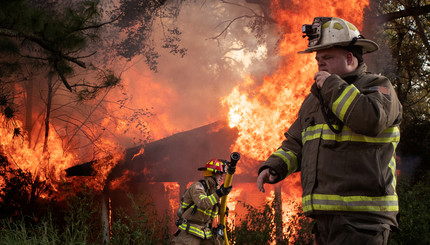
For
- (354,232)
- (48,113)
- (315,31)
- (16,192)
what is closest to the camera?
(354,232)

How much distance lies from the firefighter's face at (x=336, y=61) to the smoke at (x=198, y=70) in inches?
453

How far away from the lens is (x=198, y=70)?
51.0 ft

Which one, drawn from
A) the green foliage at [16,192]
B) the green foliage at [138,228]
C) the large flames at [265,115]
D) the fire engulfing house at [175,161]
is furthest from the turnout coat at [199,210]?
the fire engulfing house at [175,161]

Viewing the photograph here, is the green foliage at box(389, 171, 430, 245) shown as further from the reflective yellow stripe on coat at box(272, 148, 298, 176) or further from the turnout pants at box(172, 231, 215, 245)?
the reflective yellow stripe on coat at box(272, 148, 298, 176)

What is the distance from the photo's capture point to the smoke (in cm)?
1459

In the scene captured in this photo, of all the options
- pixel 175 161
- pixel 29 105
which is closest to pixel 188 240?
pixel 175 161

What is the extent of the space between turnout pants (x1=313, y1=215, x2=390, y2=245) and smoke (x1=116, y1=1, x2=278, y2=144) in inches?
470

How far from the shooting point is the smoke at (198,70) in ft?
47.9

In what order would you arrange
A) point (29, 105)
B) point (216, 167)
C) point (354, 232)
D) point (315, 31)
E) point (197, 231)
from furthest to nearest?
point (29, 105) < point (216, 167) < point (197, 231) < point (315, 31) < point (354, 232)

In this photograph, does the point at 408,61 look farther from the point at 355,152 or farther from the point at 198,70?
the point at 355,152

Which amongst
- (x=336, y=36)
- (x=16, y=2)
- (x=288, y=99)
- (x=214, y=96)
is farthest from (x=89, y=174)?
(x=336, y=36)

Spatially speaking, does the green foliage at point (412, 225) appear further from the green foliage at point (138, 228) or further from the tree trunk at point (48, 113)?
the tree trunk at point (48, 113)

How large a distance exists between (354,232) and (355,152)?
42cm

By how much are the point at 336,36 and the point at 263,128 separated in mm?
8909
